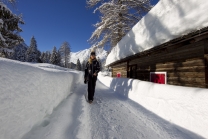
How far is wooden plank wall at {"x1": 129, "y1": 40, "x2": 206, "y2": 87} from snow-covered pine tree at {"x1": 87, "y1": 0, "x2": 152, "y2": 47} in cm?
725

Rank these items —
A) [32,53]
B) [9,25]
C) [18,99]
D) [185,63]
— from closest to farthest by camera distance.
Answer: [18,99], [185,63], [9,25], [32,53]

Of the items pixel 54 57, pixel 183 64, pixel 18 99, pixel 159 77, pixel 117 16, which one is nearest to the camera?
pixel 18 99

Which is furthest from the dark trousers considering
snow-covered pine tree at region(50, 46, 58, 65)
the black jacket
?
snow-covered pine tree at region(50, 46, 58, 65)

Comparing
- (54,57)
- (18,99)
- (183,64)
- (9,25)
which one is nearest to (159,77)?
A: (183,64)

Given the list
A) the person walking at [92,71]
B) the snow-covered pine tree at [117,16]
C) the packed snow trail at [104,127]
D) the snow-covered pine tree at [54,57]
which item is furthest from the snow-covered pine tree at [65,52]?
Answer: the packed snow trail at [104,127]

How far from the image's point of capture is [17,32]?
9.18 meters

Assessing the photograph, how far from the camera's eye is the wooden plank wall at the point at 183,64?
3723 millimetres

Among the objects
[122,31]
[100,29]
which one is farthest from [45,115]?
[122,31]

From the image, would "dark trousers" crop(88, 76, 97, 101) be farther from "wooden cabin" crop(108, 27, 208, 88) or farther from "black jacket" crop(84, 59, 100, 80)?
"wooden cabin" crop(108, 27, 208, 88)

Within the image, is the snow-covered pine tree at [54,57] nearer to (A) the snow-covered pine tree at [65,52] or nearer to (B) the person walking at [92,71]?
(A) the snow-covered pine tree at [65,52]

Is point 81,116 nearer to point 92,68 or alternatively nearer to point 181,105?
point 92,68

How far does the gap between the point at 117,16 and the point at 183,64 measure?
956 centimetres

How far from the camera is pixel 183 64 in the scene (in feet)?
14.4

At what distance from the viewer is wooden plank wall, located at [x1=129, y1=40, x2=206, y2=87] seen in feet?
12.2
